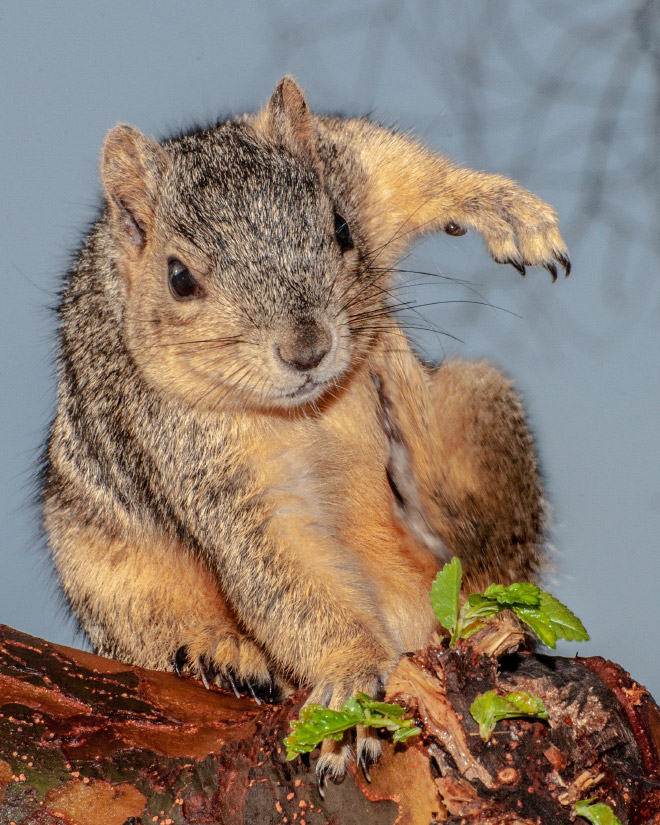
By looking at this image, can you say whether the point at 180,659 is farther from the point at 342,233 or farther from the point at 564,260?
the point at 564,260

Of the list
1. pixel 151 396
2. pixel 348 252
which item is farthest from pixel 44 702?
pixel 348 252

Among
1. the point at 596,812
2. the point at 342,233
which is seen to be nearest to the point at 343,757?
the point at 596,812

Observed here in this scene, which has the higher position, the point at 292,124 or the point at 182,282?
the point at 292,124

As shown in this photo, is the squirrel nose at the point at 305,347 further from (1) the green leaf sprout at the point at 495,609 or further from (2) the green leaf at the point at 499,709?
(2) the green leaf at the point at 499,709

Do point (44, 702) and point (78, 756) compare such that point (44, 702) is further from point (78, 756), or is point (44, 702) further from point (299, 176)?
point (299, 176)

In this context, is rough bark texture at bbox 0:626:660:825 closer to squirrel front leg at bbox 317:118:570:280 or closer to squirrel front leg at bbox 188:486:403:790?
squirrel front leg at bbox 188:486:403:790

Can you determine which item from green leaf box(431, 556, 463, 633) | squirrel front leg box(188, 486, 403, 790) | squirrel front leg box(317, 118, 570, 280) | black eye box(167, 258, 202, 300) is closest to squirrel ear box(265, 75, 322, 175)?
squirrel front leg box(317, 118, 570, 280)
